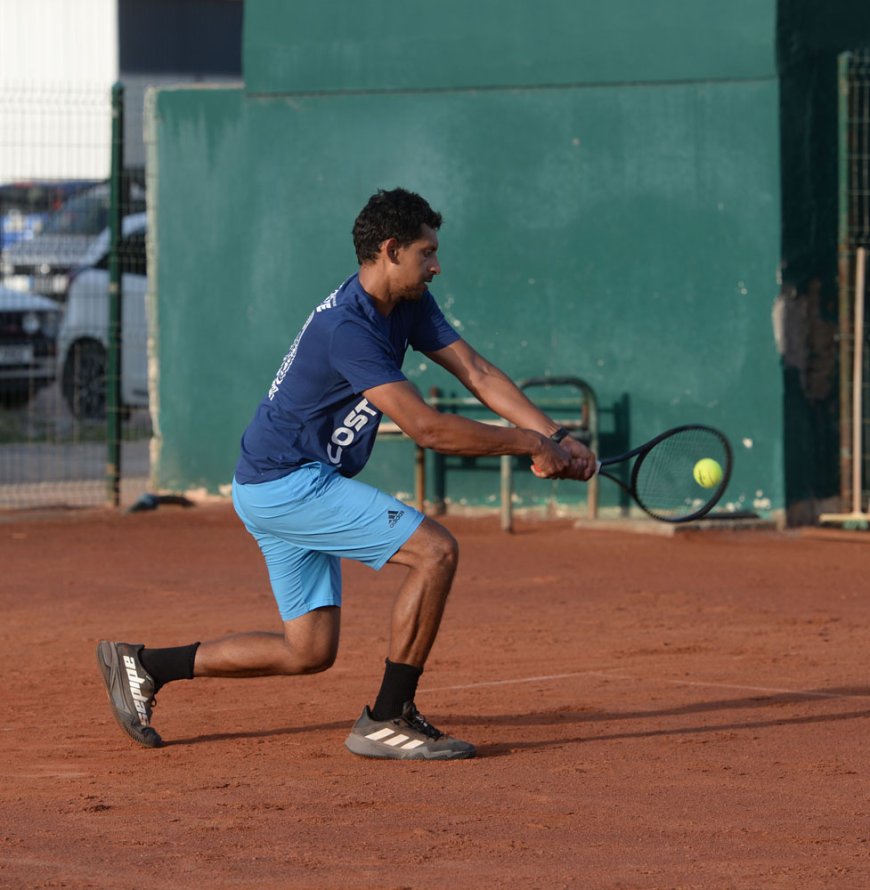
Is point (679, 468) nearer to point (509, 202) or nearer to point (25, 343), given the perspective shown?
point (509, 202)

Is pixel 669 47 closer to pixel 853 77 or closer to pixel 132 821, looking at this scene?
pixel 853 77

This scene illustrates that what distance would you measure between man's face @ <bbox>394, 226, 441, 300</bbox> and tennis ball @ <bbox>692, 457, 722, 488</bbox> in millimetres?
1835

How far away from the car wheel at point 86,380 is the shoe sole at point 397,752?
8957 mm

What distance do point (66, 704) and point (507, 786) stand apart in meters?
2.35

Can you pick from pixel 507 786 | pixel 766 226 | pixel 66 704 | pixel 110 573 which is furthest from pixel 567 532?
pixel 507 786

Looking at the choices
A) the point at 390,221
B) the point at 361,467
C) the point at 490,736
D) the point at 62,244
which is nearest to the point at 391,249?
the point at 390,221

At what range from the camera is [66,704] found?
702 cm

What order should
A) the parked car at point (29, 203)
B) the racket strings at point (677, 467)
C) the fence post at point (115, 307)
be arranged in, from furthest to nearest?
1. the parked car at point (29, 203)
2. the fence post at point (115, 307)
3. the racket strings at point (677, 467)

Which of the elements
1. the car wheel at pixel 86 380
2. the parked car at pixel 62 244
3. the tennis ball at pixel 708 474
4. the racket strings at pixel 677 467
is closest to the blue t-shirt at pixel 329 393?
the racket strings at pixel 677 467

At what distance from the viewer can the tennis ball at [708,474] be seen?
23.3ft

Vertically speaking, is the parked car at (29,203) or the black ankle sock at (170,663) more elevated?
the parked car at (29,203)

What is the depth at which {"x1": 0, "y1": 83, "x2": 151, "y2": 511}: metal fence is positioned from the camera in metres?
13.4

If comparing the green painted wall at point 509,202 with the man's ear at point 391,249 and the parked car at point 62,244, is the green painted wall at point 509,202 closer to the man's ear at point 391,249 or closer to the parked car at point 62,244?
the parked car at point 62,244

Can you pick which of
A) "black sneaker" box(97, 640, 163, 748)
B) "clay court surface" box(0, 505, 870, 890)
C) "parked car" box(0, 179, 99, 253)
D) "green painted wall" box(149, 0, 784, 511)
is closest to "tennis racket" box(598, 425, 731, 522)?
"clay court surface" box(0, 505, 870, 890)
